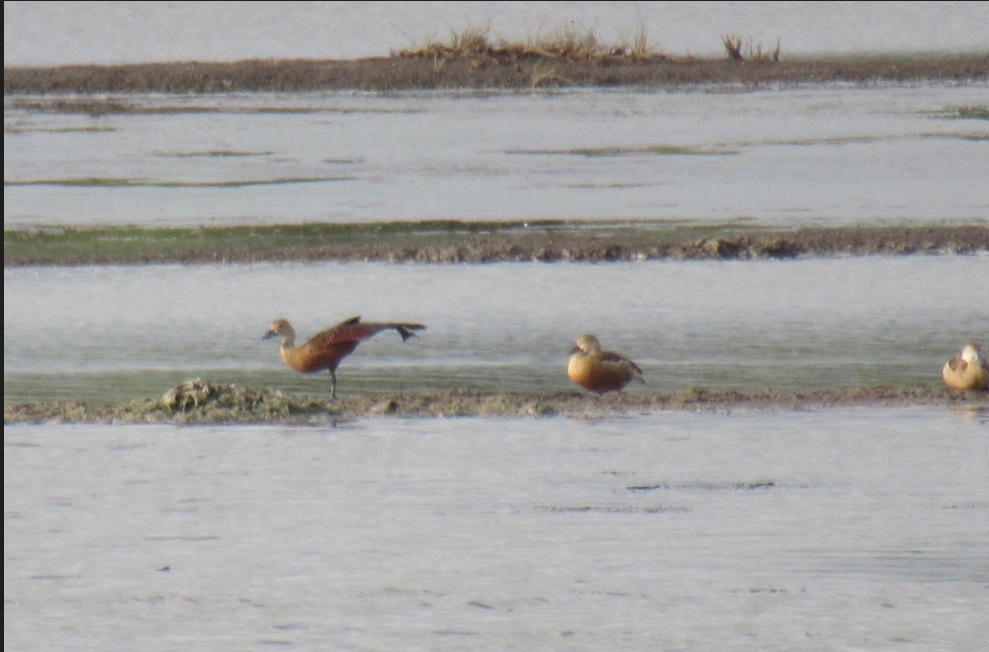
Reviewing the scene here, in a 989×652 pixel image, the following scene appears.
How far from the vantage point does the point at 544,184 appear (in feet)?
75.7

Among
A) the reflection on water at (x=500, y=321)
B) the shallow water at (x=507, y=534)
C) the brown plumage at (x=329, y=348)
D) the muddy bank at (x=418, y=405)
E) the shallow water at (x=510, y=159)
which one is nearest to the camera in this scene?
the shallow water at (x=507, y=534)

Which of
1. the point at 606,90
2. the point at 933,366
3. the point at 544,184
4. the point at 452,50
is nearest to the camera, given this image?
the point at 933,366

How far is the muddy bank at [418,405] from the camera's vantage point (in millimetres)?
11477

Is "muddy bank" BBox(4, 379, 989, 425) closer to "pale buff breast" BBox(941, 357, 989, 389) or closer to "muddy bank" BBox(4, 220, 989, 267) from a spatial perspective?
"pale buff breast" BBox(941, 357, 989, 389)

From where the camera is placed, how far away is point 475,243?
18.8 m

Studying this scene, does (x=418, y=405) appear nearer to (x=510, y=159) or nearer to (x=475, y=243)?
(x=475, y=243)

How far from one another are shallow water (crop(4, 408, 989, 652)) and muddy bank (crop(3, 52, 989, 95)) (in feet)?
80.8

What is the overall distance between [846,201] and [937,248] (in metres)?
3.13

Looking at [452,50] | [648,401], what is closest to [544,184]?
[648,401]

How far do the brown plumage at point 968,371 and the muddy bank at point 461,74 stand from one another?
→ 77.3 ft

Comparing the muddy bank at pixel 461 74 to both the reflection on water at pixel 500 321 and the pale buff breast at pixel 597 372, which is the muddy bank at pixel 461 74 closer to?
the reflection on water at pixel 500 321

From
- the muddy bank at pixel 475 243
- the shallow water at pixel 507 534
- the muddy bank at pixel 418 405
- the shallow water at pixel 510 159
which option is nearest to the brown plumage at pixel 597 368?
the muddy bank at pixel 418 405

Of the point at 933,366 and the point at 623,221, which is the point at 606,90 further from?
the point at 933,366

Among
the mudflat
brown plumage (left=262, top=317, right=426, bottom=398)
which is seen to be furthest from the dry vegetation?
brown plumage (left=262, top=317, right=426, bottom=398)
